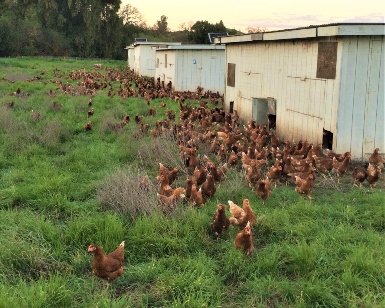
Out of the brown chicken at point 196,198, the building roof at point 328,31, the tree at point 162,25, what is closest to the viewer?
the brown chicken at point 196,198

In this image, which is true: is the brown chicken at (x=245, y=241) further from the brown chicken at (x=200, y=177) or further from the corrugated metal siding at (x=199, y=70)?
the corrugated metal siding at (x=199, y=70)

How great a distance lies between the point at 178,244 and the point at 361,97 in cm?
526

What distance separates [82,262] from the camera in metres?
4.51

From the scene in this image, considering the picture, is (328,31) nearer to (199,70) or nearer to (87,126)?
(87,126)

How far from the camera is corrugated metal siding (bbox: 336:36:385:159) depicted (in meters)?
8.12

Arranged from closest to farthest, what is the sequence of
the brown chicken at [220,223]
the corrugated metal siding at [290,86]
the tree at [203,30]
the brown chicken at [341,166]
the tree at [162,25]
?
the brown chicken at [220,223] < the brown chicken at [341,166] < the corrugated metal siding at [290,86] < the tree at [203,30] < the tree at [162,25]

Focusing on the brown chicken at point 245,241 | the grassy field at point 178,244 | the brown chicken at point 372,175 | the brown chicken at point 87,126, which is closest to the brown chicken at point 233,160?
the grassy field at point 178,244

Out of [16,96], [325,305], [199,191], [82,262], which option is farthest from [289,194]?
[16,96]

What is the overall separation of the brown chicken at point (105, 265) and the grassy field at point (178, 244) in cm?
16

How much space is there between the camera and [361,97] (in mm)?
8297

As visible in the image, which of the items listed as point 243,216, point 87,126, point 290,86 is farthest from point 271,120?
point 243,216

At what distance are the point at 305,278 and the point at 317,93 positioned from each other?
18.4 ft

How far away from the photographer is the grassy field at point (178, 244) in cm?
393

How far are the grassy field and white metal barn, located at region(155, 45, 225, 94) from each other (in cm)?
1247
